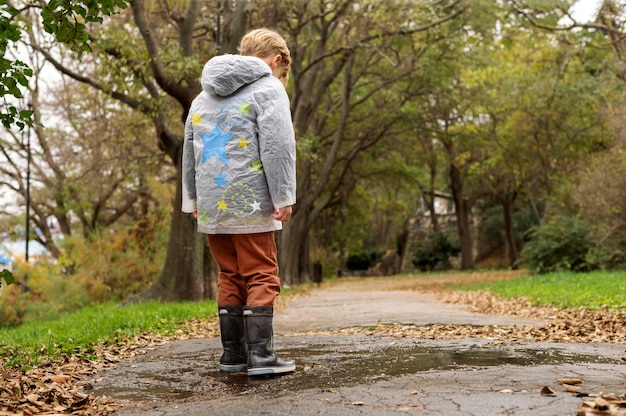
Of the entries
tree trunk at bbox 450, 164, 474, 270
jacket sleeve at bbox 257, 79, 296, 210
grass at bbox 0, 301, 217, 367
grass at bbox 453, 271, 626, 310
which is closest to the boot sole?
jacket sleeve at bbox 257, 79, 296, 210

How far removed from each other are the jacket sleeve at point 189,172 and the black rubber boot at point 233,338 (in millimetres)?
769

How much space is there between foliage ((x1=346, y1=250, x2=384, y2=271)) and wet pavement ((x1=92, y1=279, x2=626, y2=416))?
43899 millimetres

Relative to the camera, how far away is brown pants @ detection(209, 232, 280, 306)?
454 cm

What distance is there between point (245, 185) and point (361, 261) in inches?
1806

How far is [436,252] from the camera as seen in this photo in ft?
143

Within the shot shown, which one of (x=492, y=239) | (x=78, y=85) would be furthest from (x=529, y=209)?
(x=78, y=85)

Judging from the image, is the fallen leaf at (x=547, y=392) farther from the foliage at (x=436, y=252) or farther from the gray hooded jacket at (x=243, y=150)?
the foliage at (x=436, y=252)

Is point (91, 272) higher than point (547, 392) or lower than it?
higher

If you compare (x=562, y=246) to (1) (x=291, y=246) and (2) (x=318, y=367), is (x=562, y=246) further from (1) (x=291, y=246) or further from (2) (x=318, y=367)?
(2) (x=318, y=367)

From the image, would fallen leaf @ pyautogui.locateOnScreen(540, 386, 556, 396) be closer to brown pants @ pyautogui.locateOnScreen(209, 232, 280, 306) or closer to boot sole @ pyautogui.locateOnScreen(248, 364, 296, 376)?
boot sole @ pyautogui.locateOnScreen(248, 364, 296, 376)

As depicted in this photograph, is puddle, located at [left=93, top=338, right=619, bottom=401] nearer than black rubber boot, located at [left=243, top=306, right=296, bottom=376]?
Yes

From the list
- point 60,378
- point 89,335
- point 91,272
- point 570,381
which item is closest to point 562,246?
point 91,272

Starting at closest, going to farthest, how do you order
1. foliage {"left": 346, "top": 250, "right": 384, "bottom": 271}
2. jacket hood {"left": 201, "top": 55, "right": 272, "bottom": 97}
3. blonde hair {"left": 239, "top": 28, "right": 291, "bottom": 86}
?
jacket hood {"left": 201, "top": 55, "right": 272, "bottom": 97}
blonde hair {"left": 239, "top": 28, "right": 291, "bottom": 86}
foliage {"left": 346, "top": 250, "right": 384, "bottom": 271}

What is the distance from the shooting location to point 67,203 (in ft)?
91.7
